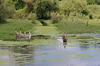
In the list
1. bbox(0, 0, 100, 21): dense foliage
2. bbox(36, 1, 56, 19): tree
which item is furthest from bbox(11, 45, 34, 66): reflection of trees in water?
bbox(36, 1, 56, 19): tree

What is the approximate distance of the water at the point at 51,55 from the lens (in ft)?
74.1

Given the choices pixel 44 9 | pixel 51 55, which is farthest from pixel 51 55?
pixel 44 9

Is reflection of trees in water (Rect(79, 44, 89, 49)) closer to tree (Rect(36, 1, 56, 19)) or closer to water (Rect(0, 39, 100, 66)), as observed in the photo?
water (Rect(0, 39, 100, 66))

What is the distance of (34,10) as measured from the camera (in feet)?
239

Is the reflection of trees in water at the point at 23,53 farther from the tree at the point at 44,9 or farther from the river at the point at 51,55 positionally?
the tree at the point at 44,9

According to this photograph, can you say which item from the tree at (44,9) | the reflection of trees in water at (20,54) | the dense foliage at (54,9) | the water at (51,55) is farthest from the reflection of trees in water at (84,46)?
the tree at (44,9)

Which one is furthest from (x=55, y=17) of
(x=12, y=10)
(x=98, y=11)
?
(x=98, y=11)

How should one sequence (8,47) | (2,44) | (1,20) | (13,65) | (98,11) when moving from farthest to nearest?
(98,11), (1,20), (2,44), (8,47), (13,65)

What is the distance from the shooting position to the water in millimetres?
22578

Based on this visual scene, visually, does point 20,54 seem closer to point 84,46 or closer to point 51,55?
point 51,55

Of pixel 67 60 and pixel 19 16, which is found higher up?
pixel 67 60

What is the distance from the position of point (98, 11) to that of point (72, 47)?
1971 inches

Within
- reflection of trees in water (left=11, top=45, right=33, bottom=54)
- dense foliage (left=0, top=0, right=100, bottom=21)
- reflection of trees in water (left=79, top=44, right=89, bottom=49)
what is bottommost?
dense foliage (left=0, top=0, right=100, bottom=21)

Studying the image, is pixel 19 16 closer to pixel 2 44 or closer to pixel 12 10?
pixel 12 10
